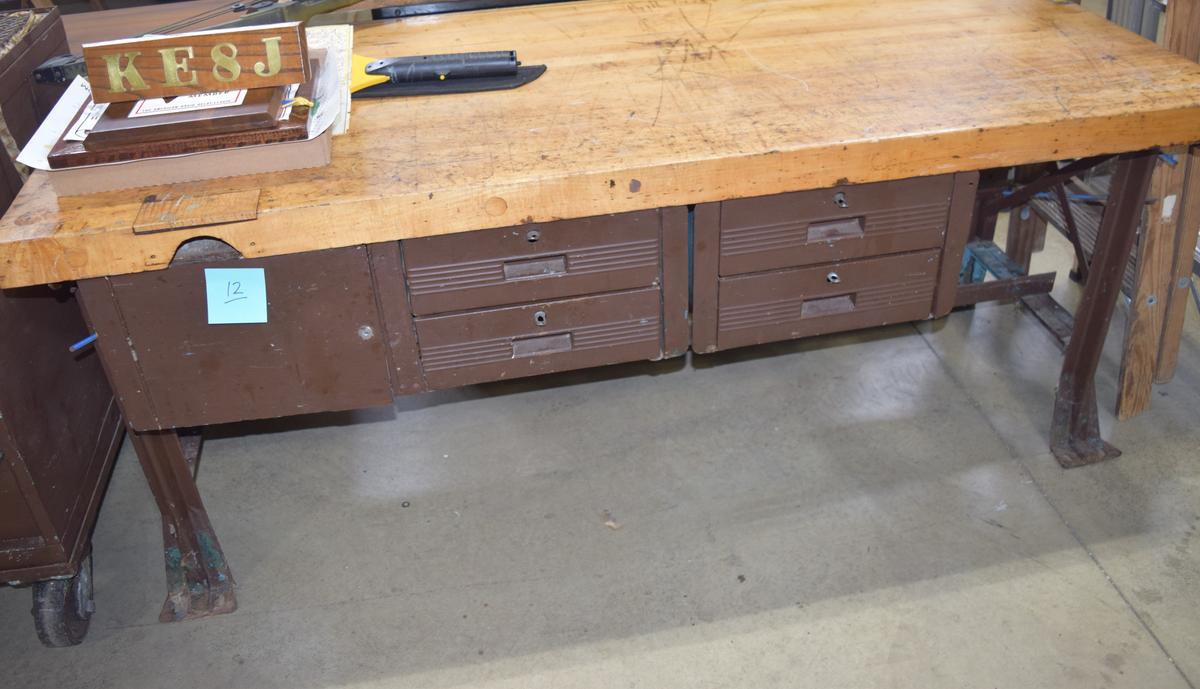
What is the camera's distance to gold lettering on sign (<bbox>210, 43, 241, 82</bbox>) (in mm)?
1435

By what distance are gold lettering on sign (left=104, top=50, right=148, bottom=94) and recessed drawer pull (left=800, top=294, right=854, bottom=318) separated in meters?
1.09

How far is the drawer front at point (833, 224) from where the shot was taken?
61.6 inches

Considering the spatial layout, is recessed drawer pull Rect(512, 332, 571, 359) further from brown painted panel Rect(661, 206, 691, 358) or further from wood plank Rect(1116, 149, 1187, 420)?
wood plank Rect(1116, 149, 1187, 420)

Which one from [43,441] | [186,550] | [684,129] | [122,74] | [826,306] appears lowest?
[186,550]

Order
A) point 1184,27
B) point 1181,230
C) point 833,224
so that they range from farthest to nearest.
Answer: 1. point 1181,230
2. point 1184,27
3. point 833,224

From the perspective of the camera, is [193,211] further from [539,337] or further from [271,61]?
[539,337]

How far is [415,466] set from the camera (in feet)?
7.46

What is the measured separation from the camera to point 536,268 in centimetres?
157

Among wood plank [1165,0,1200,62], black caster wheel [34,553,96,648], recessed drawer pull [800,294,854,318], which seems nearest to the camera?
recessed drawer pull [800,294,854,318]

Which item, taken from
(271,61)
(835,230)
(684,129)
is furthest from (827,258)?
(271,61)

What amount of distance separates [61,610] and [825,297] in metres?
1.48

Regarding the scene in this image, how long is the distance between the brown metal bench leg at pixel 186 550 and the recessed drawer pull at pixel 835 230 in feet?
3.81

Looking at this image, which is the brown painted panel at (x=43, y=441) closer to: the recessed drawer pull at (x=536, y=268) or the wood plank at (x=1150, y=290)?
the recessed drawer pull at (x=536, y=268)

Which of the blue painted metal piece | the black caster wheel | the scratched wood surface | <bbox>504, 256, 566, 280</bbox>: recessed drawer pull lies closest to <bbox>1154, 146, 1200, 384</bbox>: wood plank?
the scratched wood surface
